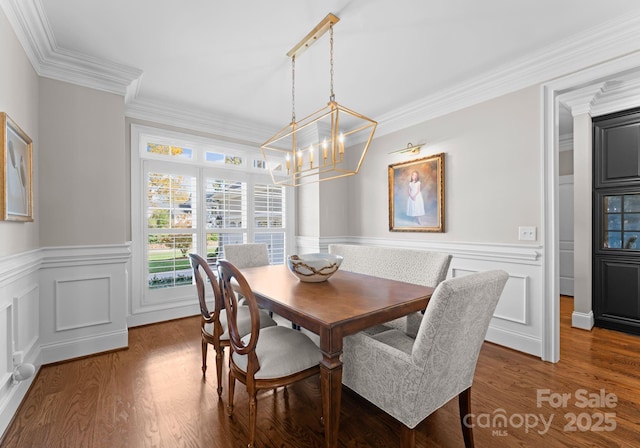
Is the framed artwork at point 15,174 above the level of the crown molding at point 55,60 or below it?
below

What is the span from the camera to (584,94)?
3199 millimetres

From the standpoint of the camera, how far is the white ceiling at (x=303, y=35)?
2.00m

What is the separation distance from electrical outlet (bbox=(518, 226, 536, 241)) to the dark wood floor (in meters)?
1.03

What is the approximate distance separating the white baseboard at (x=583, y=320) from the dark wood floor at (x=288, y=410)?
0.75 m

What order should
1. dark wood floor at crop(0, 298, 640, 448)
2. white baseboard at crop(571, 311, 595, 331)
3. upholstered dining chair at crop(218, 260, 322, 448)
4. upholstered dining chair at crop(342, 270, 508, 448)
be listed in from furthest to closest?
white baseboard at crop(571, 311, 595, 331)
dark wood floor at crop(0, 298, 640, 448)
upholstered dining chair at crop(218, 260, 322, 448)
upholstered dining chair at crop(342, 270, 508, 448)

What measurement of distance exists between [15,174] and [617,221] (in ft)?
17.6

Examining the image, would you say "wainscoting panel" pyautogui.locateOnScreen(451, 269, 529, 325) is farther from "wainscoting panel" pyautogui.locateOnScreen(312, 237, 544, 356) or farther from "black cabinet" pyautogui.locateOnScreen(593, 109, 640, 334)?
"black cabinet" pyautogui.locateOnScreen(593, 109, 640, 334)

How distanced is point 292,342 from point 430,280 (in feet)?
3.71

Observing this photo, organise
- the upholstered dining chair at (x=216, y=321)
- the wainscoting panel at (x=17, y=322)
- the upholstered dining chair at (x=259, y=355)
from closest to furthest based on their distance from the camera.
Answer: the upholstered dining chair at (x=259, y=355) < the wainscoting panel at (x=17, y=322) < the upholstered dining chair at (x=216, y=321)

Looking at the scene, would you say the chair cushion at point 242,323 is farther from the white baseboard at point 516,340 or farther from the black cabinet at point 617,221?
the black cabinet at point 617,221

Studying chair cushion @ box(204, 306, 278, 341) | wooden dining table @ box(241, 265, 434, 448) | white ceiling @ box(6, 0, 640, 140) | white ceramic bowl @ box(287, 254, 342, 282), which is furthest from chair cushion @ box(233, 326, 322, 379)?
white ceiling @ box(6, 0, 640, 140)

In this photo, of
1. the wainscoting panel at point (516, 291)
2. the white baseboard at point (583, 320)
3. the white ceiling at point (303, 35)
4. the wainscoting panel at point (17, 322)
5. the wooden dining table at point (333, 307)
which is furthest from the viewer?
the white baseboard at point (583, 320)

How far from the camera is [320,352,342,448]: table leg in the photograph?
140 cm

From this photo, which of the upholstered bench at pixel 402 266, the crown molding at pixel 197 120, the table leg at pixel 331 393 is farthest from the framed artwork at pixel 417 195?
the table leg at pixel 331 393
